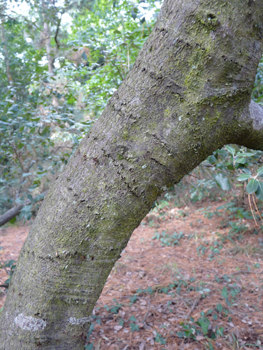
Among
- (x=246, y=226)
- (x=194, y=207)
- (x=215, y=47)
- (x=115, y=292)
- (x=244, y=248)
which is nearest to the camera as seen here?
(x=215, y=47)

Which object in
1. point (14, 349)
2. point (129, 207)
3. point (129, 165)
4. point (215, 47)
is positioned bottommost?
point (14, 349)

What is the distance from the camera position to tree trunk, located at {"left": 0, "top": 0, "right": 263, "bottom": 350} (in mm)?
674

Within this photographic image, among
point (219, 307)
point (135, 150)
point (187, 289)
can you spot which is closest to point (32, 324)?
point (135, 150)

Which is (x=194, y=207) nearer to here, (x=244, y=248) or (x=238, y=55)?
(x=244, y=248)

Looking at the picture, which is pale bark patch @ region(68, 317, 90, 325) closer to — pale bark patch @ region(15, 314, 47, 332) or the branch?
pale bark patch @ region(15, 314, 47, 332)

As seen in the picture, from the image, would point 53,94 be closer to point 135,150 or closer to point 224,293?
point 135,150

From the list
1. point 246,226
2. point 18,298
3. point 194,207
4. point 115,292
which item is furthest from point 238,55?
point 194,207

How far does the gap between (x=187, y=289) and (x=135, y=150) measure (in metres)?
2.82

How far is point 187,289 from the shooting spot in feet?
9.86

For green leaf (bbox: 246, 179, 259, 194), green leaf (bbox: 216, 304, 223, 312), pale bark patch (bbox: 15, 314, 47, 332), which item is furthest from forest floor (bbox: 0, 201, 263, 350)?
green leaf (bbox: 246, 179, 259, 194)

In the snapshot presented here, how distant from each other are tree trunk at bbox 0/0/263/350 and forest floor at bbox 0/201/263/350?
146 cm

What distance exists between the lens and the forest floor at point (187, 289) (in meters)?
2.17

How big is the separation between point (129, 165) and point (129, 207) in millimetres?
123

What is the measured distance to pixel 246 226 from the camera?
15.1 feet
